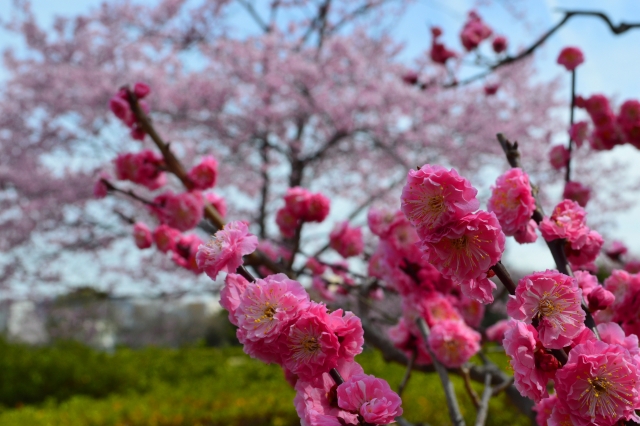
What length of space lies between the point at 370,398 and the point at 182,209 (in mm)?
1454

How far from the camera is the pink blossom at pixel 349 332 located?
0.84 metres

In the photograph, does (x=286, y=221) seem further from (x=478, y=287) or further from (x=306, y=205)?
(x=478, y=287)

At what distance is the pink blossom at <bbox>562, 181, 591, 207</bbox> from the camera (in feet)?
5.80

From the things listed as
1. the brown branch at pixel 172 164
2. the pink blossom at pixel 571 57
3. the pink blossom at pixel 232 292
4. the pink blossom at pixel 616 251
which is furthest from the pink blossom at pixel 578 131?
the pink blossom at pixel 232 292

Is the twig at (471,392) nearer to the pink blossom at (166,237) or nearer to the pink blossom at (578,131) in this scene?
the pink blossom at (578,131)

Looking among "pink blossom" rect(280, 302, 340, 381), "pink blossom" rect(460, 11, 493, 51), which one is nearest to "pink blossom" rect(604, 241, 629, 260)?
"pink blossom" rect(460, 11, 493, 51)

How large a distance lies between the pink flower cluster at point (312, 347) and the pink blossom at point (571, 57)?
62.4 inches

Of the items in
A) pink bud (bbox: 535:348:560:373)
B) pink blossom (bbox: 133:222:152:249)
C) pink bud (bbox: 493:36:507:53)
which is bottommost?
pink bud (bbox: 535:348:560:373)

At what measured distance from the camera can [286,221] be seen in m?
2.27

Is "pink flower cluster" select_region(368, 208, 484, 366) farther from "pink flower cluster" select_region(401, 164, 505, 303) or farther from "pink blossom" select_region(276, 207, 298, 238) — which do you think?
"pink flower cluster" select_region(401, 164, 505, 303)

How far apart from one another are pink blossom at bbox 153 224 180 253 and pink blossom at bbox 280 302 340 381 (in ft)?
4.86

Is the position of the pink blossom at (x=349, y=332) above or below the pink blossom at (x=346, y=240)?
below

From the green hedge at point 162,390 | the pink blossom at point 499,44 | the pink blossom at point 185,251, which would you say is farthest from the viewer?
the green hedge at point 162,390

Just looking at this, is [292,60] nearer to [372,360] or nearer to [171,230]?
[372,360]
